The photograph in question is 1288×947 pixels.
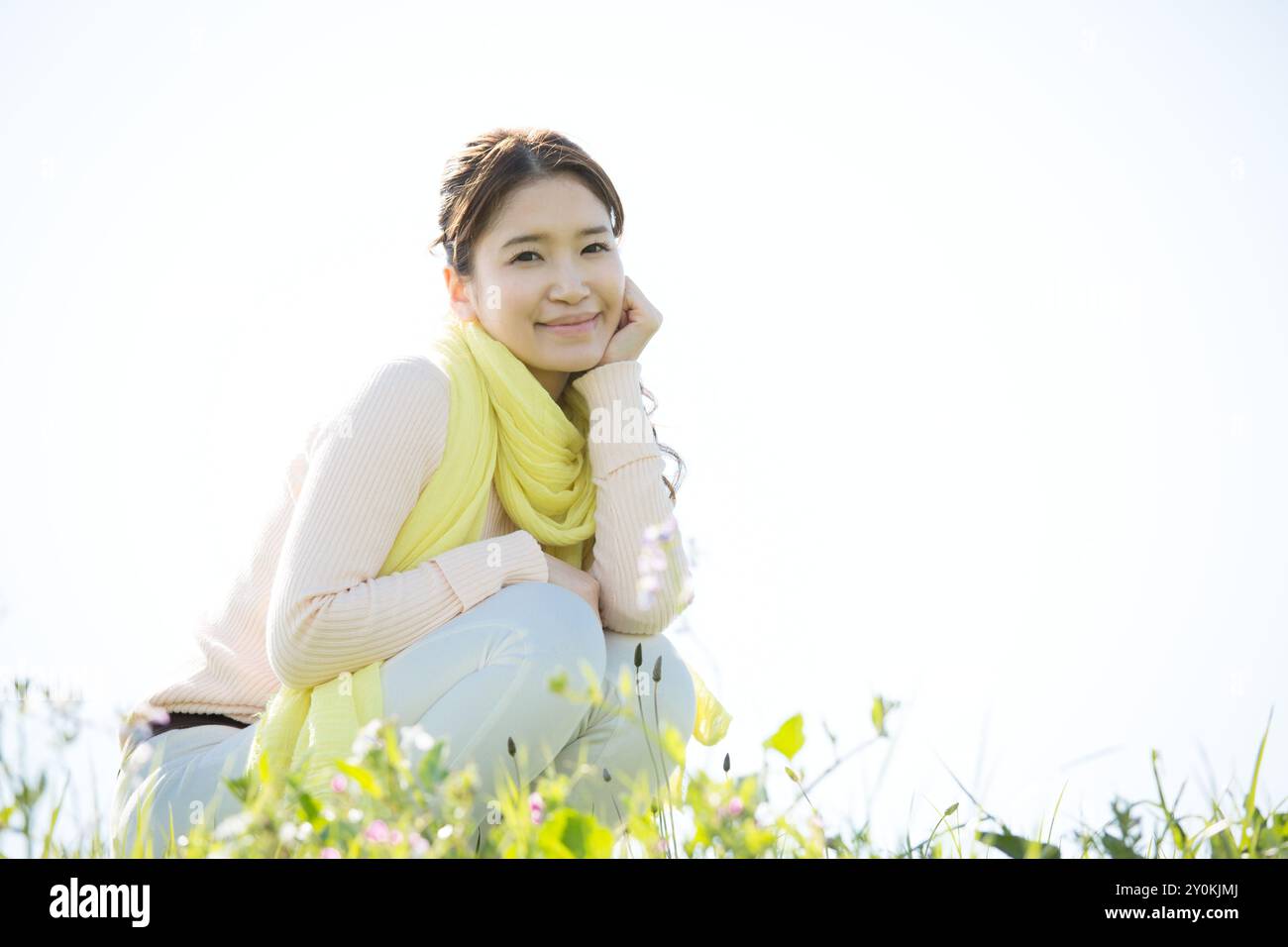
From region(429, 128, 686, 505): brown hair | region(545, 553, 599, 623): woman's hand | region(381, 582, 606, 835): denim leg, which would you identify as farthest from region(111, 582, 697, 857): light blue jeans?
region(429, 128, 686, 505): brown hair

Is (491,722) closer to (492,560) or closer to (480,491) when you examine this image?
(492,560)

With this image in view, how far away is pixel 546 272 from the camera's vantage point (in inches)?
125

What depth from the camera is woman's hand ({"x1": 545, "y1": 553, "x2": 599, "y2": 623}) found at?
10.1 ft

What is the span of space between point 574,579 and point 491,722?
1.99 ft

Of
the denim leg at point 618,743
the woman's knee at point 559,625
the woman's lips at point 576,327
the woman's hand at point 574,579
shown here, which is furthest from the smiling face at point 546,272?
the denim leg at point 618,743

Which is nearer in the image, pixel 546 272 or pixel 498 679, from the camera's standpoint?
pixel 498 679

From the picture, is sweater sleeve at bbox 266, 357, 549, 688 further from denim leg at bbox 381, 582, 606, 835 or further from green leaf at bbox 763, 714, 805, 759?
green leaf at bbox 763, 714, 805, 759

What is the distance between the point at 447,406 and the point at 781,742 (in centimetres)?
154

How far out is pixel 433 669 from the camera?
8.82 ft

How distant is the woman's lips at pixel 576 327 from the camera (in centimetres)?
322

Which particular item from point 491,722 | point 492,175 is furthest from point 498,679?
point 492,175

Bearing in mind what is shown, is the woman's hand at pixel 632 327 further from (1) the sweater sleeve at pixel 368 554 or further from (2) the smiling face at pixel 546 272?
(1) the sweater sleeve at pixel 368 554

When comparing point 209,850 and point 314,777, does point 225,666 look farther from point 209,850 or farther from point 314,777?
point 209,850
